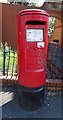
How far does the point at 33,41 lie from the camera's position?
2750 mm

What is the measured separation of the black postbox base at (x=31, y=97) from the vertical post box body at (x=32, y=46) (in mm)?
61

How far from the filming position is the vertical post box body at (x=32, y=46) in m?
2.67

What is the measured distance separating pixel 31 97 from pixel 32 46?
→ 3.30ft

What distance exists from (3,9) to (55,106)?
9631 mm

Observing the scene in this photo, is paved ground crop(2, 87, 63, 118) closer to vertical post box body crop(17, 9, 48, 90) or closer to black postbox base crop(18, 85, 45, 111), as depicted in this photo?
black postbox base crop(18, 85, 45, 111)

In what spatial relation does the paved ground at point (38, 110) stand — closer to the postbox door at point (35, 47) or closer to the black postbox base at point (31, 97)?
the black postbox base at point (31, 97)

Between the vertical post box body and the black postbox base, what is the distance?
0.06 m

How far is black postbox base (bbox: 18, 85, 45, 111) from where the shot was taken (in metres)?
2.99

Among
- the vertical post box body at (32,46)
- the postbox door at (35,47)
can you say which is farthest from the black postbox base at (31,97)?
the postbox door at (35,47)

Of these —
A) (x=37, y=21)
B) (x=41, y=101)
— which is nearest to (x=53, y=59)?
(x=41, y=101)

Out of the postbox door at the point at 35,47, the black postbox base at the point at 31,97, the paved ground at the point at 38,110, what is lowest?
the paved ground at the point at 38,110

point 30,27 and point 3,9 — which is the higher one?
point 3,9

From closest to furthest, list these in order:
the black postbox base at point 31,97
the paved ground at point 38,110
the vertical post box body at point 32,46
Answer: the vertical post box body at point 32,46
the paved ground at point 38,110
the black postbox base at point 31,97

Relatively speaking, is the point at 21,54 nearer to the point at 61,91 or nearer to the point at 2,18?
the point at 61,91
